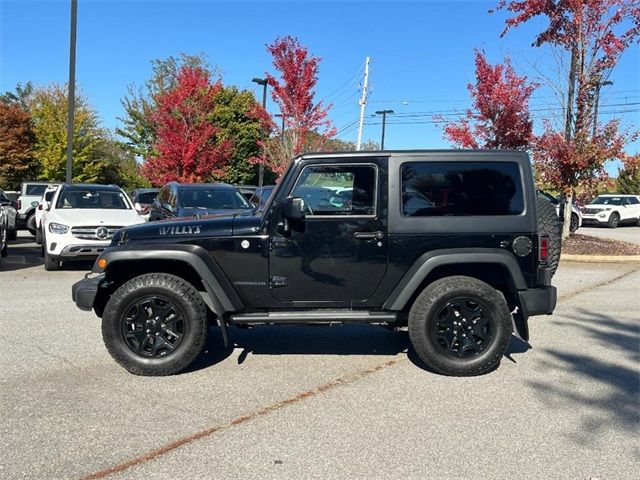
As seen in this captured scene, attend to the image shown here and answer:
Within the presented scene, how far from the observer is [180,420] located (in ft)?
12.4

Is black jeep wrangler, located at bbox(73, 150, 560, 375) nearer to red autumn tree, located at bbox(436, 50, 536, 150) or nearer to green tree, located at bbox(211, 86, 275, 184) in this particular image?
red autumn tree, located at bbox(436, 50, 536, 150)

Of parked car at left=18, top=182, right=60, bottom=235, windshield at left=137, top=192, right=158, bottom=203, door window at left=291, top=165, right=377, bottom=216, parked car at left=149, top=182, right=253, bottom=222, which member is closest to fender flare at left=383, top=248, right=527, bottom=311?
door window at left=291, top=165, right=377, bottom=216

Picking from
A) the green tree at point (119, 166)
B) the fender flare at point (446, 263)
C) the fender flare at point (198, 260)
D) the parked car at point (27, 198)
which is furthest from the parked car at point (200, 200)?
the green tree at point (119, 166)

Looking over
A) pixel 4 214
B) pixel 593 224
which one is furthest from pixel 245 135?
pixel 4 214

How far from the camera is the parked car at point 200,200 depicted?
36.0ft

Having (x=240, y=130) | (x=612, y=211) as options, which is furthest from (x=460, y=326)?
(x=240, y=130)

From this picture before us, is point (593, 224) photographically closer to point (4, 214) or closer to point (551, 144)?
point (551, 144)

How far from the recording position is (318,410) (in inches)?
156

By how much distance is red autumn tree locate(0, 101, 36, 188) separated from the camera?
3419 centimetres

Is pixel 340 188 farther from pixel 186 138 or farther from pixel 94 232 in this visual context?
pixel 186 138

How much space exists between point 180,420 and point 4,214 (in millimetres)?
9835

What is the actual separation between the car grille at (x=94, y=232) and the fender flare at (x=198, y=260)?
214 inches

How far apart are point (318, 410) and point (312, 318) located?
87 cm

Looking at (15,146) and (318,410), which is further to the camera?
(15,146)
